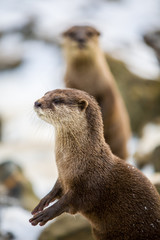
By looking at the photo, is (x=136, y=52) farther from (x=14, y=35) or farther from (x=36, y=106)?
(x=36, y=106)

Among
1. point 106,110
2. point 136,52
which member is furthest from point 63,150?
point 136,52

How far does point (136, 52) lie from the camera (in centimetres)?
1036

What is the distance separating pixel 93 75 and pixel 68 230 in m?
2.24

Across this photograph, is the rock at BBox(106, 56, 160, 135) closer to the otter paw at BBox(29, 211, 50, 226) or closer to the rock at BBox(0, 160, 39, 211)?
the rock at BBox(0, 160, 39, 211)

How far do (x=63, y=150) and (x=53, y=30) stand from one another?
8134 millimetres

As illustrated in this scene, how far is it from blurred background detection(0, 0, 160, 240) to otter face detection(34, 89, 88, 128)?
1262 millimetres

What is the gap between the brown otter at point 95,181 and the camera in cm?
336

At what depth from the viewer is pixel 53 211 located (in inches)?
130

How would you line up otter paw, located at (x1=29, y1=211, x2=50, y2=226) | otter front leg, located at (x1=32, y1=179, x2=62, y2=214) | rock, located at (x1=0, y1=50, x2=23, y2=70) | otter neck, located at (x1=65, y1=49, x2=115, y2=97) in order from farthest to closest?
rock, located at (x1=0, y1=50, x2=23, y2=70)
otter neck, located at (x1=65, y1=49, x2=115, y2=97)
otter front leg, located at (x1=32, y1=179, x2=62, y2=214)
otter paw, located at (x1=29, y1=211, x2=50, y2=226)

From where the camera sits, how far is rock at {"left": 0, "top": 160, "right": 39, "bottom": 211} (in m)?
6.18

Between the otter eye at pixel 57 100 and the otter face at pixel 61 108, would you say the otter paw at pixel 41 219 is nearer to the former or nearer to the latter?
the otter face at pixel 61 108

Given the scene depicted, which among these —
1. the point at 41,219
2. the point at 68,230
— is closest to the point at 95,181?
the point at 41,219

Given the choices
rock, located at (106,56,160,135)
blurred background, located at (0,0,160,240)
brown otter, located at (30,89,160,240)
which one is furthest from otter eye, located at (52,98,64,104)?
rock, located at (106,56,160,135)

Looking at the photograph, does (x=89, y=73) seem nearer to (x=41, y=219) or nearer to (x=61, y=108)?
(x=61, y=108)
